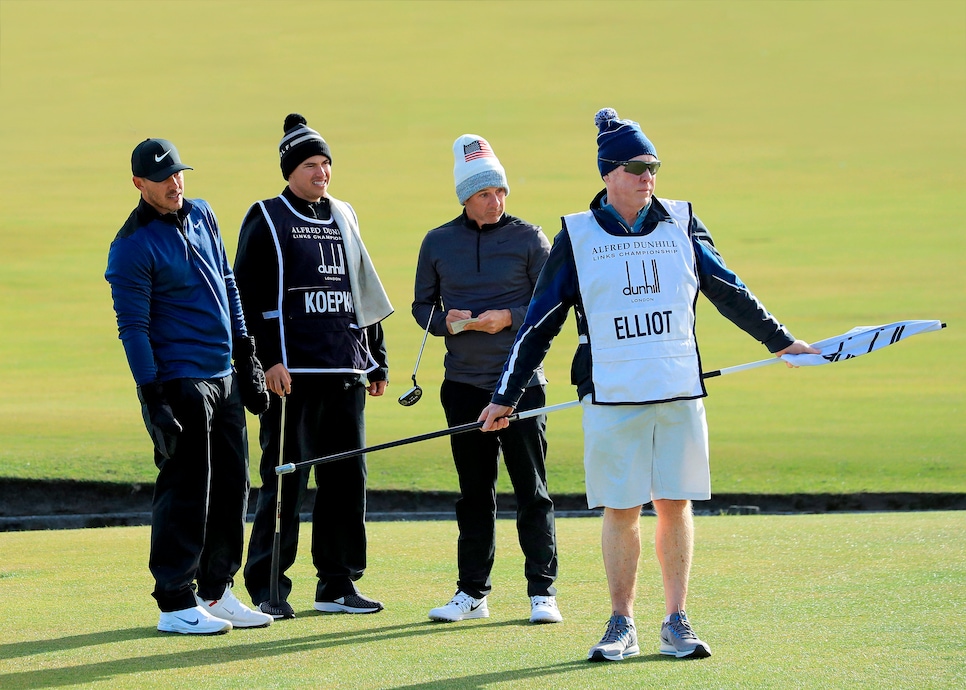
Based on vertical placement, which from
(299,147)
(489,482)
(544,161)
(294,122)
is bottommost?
(489,482)

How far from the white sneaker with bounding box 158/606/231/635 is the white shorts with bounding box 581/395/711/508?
1.25m

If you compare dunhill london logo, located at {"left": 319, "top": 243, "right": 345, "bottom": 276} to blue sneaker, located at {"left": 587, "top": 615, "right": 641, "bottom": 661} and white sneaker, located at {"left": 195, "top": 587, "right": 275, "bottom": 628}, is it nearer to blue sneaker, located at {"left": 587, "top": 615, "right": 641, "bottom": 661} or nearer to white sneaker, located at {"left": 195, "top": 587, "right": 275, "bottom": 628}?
white sneaker, located at {"left": 195, "top": 587, "right": 275, "bottom": 628}

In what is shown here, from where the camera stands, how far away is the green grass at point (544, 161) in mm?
9055

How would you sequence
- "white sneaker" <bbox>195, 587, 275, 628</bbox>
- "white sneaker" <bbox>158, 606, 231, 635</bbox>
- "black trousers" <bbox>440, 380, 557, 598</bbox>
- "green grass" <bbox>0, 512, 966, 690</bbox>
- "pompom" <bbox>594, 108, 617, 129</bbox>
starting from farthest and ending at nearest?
1. "black trousers" <bbox>440, 380, 557, 598</bbox>
2. "white sneaker" <bbox>195, 587, 275, 628</bbox>
3. "white sneaker" <bbox>158, 606, 231, 635</bbox>
4. "pompom" <bbox>594, 108, 617, 129</bbox>
5. "green grass" <bbox>0, 512, 966, 690</bbox>

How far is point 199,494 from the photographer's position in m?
4.01

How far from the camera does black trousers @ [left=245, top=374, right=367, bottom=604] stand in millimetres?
4414

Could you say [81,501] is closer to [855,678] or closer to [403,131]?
[855,678]

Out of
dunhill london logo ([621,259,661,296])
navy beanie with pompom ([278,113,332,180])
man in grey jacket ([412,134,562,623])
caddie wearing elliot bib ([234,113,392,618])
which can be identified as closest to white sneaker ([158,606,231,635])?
Answer: caddie wearing elliot bib ([234,113,392,618])

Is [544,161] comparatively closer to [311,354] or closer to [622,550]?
[311,354]

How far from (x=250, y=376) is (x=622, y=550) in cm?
130

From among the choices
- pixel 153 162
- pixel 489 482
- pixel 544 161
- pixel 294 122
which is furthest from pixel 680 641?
pixel 544 161

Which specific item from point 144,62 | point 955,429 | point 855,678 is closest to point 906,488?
point 955,429

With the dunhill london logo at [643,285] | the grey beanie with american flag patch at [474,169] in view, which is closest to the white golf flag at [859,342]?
the dunhill london logo at [643,285]

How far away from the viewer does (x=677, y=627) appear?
3.41 meters
